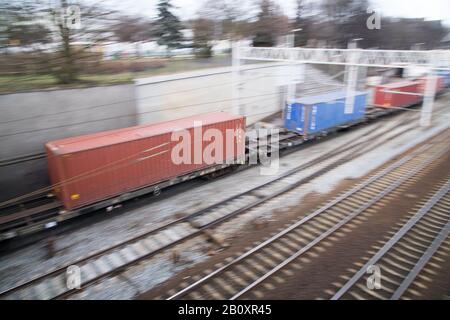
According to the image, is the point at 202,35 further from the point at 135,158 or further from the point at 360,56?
the point at 135,158

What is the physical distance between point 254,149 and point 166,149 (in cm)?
609

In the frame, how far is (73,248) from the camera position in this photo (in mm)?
10867

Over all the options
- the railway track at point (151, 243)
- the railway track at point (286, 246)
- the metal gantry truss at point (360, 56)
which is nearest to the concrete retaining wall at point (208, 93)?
the metal gantry truss at point (360, 56)

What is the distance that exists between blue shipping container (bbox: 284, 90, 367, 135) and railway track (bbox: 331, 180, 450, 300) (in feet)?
29.3

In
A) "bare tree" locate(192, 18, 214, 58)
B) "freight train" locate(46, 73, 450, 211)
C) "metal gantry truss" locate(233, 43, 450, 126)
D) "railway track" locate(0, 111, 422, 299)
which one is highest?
"bare tree" locate(192, 18, 214, 58)

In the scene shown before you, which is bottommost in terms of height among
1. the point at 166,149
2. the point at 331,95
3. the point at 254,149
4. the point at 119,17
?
the point at 254,149

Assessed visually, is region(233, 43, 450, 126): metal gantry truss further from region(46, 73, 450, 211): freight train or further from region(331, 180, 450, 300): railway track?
region(331, 180, 450, 300): railway track

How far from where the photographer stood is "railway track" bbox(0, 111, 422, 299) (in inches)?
352

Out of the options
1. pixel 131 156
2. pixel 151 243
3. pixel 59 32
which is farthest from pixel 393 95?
pixel 59 32

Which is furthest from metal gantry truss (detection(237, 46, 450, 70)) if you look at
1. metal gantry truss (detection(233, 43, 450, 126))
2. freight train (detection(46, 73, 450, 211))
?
freight train (detection(46, 73, 450, 211))
